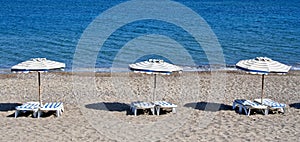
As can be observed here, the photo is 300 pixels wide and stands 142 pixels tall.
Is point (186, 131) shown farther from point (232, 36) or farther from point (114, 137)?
point (232, 36)

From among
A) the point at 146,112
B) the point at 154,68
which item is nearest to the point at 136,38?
the point at 146,112

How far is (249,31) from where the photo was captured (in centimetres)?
4147

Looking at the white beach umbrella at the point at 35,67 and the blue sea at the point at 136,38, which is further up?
the blue sea at the point at 136,38

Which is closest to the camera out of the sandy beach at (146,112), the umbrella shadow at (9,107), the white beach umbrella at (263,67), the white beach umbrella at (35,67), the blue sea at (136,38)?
the sandy beach at (146,112)

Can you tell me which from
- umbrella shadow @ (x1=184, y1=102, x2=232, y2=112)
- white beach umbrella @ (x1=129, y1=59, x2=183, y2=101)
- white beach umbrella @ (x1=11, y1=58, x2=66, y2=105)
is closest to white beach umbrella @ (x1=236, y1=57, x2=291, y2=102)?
umbrella shadow @ (x1=184, y1=102, x2=232, y2=112)

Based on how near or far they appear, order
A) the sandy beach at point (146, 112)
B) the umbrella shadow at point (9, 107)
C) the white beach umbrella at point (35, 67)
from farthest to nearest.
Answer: the umbrella shadow at point (9, 107) → the white beach umbrella at point (35, 67) → the sandy beach at point (146, 112)

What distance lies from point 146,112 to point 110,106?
139cm

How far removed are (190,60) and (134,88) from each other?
9.24 metres

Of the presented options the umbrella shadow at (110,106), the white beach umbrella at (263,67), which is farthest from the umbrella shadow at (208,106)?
the umbrella shadow at (110,106)

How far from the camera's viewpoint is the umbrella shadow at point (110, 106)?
14252 mm

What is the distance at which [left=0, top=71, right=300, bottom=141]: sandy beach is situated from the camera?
11.6 meters

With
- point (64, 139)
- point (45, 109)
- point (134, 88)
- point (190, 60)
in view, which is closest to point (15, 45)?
point (190, 60)

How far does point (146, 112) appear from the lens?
1387 cm

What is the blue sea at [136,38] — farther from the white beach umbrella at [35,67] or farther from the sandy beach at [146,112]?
the white beach umbrella at [35,67]
